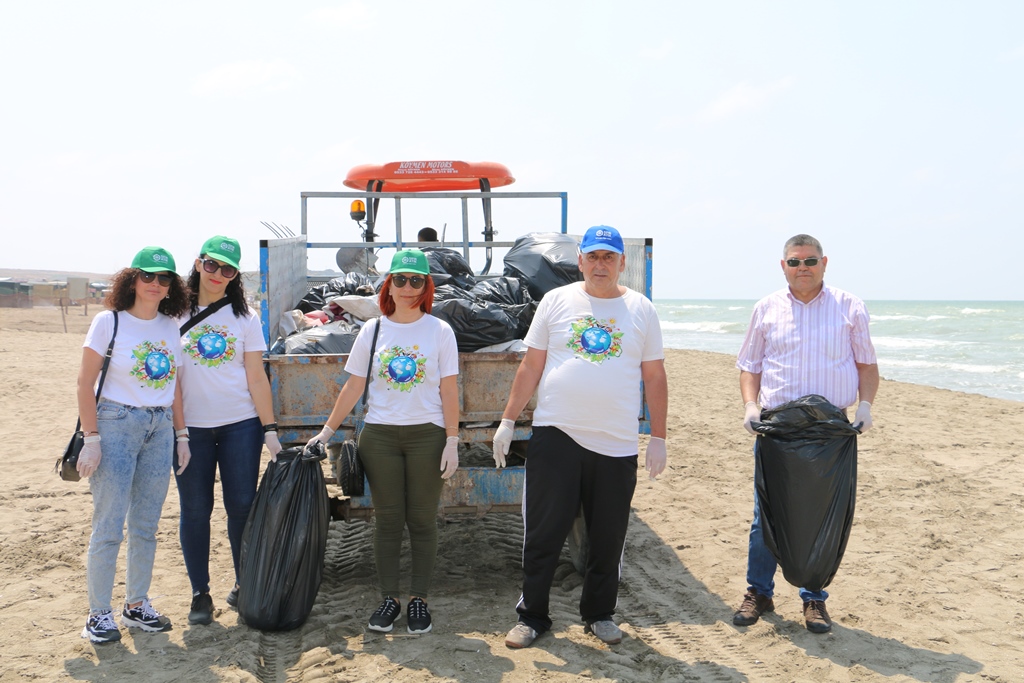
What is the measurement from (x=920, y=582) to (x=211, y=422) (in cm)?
399

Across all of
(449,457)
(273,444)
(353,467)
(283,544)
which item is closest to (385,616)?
(283,544)

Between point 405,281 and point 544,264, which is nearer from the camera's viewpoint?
point 405,281

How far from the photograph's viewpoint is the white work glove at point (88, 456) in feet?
11.5

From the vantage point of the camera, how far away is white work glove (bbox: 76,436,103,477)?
11.5ft

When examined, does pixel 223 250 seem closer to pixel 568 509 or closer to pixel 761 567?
pixel 568 509

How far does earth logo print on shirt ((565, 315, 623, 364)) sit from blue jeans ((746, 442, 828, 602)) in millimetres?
937

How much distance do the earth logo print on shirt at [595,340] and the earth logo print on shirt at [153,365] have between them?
1729mm

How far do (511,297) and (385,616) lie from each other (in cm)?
181

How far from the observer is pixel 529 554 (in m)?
3.80

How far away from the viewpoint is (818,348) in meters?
3.84

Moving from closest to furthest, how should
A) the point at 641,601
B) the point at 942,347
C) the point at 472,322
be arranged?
the point at 472,322 < the point at 641,601 < the point at 942,347

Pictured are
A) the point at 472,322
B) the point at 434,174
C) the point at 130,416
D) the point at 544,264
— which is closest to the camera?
the point at 130,416

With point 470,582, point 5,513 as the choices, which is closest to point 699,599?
point 470,582

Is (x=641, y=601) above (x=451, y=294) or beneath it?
beneath
